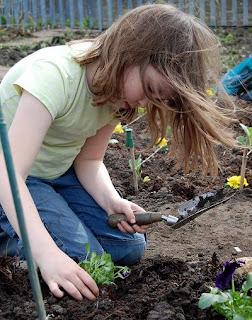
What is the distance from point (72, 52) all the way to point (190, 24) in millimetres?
539

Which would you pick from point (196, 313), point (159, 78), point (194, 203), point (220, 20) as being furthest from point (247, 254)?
point (220, 20)

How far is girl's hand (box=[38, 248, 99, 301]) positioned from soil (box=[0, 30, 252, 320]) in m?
0.03

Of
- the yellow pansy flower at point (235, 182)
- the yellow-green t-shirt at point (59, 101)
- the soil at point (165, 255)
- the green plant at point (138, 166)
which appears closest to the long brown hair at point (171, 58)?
the yellow-green t-shirt at point (59, 101)

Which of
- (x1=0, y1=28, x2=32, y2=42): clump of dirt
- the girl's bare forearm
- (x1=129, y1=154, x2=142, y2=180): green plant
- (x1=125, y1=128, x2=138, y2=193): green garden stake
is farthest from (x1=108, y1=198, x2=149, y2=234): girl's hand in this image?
(x1=0, y1=28, x2=32, y2=42): clump of dirt

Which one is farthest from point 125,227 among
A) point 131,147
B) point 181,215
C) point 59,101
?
point 131,147

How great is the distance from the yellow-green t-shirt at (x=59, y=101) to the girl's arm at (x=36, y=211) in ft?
0.22

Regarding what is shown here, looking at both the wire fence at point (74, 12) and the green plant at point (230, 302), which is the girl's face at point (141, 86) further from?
the wire fence at point (74, 12)

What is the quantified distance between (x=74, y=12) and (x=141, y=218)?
32.9 feet

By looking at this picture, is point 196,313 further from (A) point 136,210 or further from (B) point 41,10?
(B) point 41,10

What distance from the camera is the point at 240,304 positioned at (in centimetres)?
213

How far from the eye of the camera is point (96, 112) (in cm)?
282

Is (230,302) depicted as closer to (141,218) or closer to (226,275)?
(226,275)

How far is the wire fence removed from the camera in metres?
11.5

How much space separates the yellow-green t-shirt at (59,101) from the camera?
8.20 ft
